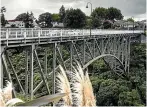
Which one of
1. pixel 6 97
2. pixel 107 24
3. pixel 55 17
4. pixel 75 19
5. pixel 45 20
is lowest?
pixel 107 24

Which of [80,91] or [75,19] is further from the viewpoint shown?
[75,19]

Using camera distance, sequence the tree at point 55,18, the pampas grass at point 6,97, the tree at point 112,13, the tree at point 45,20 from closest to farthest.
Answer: the pampas grass at point 6,97 < the tree at point 45,20 < the tree at point 55,18 < the tree at point 112,13

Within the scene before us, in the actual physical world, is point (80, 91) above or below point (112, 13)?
below

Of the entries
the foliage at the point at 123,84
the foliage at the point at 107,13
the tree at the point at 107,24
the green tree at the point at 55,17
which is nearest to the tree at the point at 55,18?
the green tree at the point at 55,17

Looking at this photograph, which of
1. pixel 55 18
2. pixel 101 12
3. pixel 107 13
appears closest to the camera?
pixel 101 12

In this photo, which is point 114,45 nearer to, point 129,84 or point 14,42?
point 129,84

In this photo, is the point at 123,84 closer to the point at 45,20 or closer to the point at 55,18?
the point at 45,20

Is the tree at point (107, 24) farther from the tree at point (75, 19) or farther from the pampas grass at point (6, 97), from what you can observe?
the pampas grass at point (6, 97)

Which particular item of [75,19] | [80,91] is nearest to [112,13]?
[75,19]

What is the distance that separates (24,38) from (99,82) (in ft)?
92.3

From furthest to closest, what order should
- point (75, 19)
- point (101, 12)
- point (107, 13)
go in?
point (107, 13) → point (101, 12) → point (75, 19)

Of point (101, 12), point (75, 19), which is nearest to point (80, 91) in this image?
point (75, 19)

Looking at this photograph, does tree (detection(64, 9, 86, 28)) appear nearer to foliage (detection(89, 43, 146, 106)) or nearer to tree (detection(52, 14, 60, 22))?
foliage (detection(89, 43, 146, 106))

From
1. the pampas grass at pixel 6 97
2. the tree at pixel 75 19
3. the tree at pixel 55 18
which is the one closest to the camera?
the pampas grass at pixel 6 97
